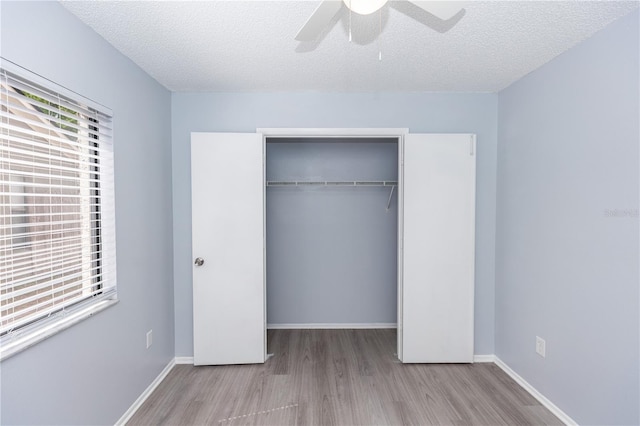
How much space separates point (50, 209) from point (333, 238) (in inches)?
102

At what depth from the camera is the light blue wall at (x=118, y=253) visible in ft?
4.57

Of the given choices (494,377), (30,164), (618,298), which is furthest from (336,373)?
(30,164)

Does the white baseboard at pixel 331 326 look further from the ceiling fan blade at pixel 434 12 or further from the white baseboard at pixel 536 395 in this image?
the ceiling fan blade at pixel 434 12

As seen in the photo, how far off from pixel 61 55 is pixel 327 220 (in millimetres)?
2634

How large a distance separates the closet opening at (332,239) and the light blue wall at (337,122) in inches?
28.8

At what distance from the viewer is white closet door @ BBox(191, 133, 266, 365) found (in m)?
2.70

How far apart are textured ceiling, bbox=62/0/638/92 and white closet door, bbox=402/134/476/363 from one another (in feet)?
2.02

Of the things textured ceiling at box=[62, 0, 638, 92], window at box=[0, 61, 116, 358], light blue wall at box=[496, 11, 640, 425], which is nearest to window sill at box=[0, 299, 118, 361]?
window at box=[0, 61, 116, 358]

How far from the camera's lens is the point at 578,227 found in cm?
200

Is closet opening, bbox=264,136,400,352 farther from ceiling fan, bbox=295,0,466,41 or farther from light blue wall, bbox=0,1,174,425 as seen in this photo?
ceiling fan, bbox=295,0,466,41

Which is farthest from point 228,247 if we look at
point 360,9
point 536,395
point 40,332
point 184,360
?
point 536,395

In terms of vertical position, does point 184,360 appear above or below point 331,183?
below

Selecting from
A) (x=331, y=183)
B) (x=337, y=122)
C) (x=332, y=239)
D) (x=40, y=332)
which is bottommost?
(x=40, y=332)

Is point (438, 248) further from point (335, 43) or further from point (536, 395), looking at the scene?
point (335, 43)
